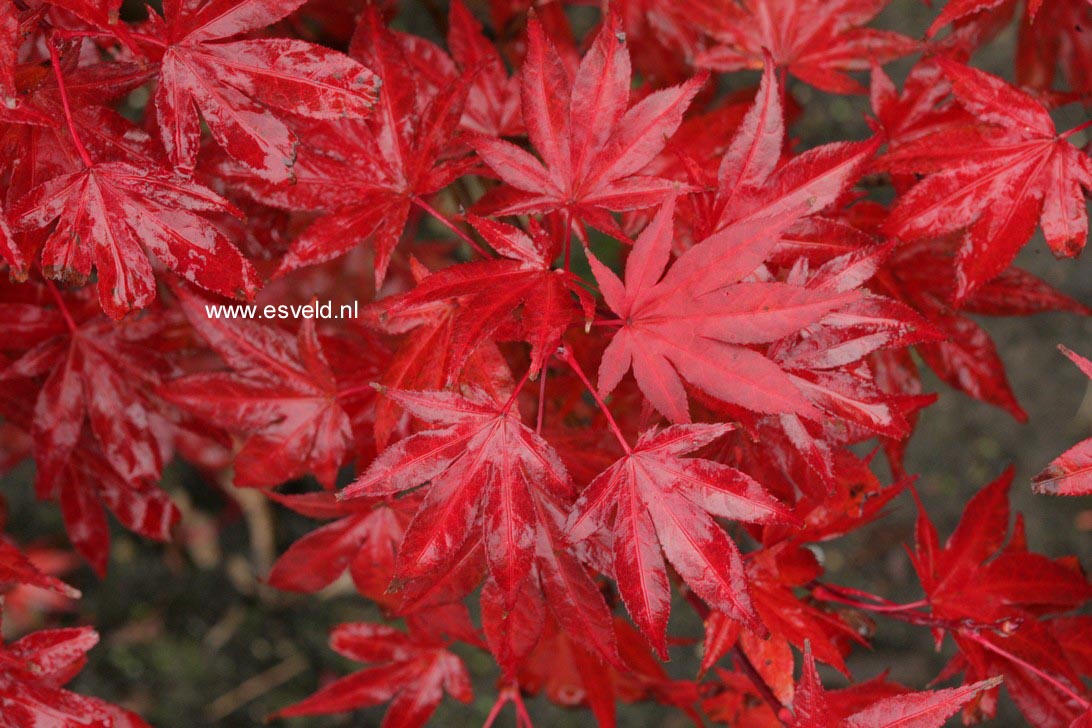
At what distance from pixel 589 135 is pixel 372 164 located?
0.80 feet

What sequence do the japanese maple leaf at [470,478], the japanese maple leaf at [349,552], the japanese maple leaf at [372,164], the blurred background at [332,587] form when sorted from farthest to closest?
the blurred background at [332,587]
the japanese maple leaf at [349,552]
the japanese maple leaf at [372,164]
the japanese maple leaf at [470,478]

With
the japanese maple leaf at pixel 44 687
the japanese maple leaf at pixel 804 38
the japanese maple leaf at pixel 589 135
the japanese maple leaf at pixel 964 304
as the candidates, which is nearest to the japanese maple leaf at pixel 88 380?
the japanese maple leaf at pixel 44 687

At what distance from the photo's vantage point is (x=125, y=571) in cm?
199

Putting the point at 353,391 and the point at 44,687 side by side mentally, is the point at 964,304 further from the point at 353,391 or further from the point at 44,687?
the point at 44,687

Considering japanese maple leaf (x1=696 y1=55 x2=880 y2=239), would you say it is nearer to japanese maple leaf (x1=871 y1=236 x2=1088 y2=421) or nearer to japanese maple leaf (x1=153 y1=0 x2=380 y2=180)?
japanese maple leaf (x1=871 y1=236 x2=1088 y2=421)

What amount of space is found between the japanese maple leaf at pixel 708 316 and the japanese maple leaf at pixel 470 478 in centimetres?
12

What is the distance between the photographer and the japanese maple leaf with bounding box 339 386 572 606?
2.32 ft

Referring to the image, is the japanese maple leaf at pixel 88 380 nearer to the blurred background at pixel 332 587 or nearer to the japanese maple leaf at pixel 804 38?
the japanese maple leaf at pixel 804 38

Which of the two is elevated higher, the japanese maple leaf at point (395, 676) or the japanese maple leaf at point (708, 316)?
the japanese maple leaf at point (708, 316)

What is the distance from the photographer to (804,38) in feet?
3.34

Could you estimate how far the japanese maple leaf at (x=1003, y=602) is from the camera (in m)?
0.89

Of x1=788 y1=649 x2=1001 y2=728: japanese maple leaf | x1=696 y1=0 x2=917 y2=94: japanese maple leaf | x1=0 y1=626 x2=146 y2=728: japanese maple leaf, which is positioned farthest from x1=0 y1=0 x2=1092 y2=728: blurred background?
x1=788 y1=649 x2=1001 y2=728: japanese maple leaf

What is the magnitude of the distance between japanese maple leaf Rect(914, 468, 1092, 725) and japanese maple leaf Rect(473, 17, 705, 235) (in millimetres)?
Result: 566

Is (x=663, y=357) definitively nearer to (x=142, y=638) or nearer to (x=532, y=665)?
(x=532, y=665)
